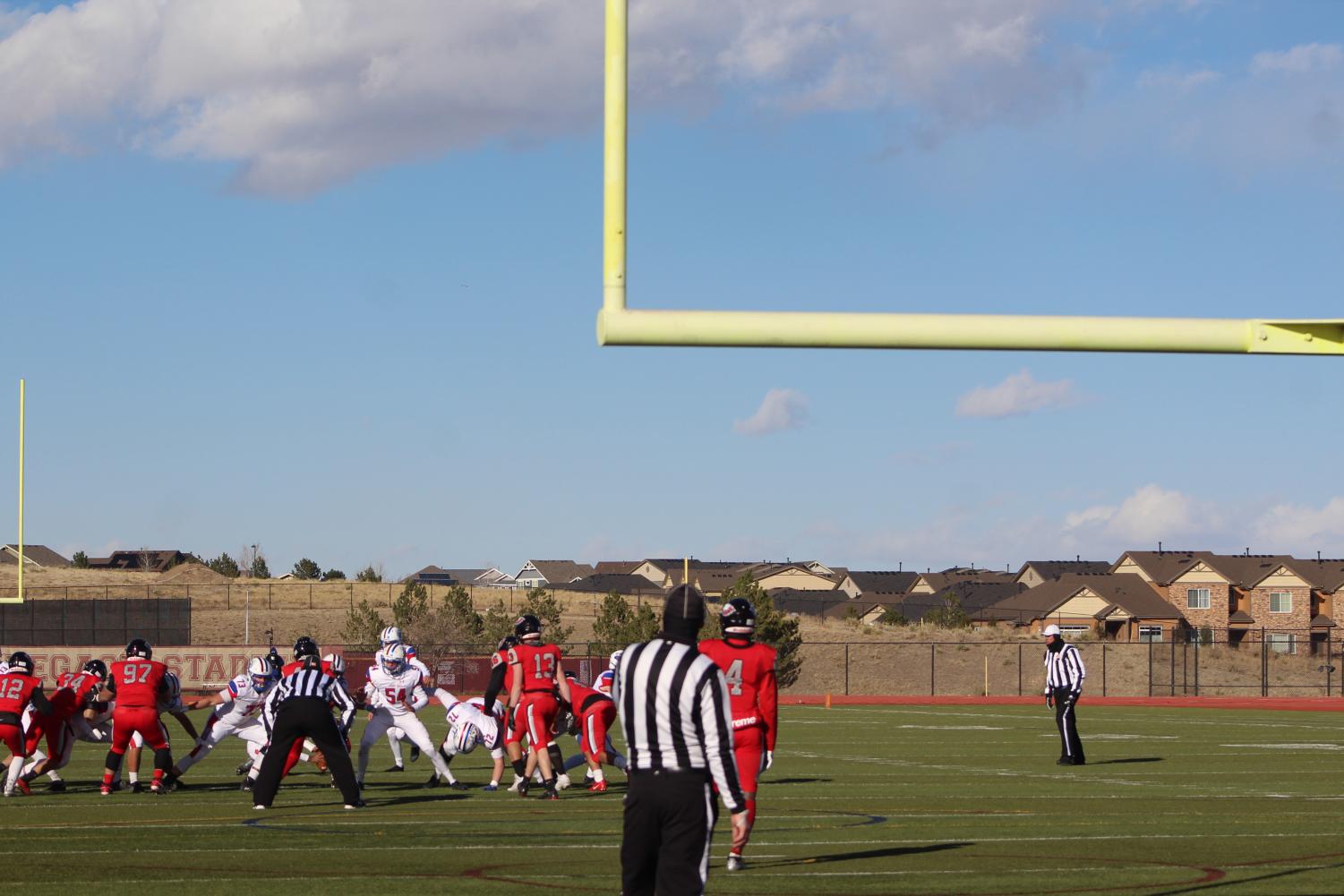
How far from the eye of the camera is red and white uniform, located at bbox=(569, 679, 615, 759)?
58.8 feet

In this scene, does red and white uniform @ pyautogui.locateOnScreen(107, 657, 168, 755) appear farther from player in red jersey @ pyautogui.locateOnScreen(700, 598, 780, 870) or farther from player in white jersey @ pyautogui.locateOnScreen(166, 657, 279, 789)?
player in red jersey @ pyautogui.locateOnScreen(700, 598, 780, 870)

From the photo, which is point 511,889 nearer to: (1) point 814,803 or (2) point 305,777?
(1) point 814,803

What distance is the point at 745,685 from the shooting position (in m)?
11.9

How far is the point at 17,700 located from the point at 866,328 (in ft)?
44.3

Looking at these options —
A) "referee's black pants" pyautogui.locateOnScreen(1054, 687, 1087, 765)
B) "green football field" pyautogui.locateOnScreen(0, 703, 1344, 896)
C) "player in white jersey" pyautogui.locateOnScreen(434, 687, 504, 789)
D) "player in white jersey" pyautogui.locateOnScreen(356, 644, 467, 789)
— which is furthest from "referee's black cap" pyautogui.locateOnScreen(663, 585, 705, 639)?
"referee's black pants" pyautogui.locateOnScreen(1054, 687, 1087, 765)

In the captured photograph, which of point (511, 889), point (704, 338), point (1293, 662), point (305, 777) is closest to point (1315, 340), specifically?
point (704, 338)

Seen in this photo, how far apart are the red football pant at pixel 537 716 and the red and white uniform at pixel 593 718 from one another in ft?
0.82

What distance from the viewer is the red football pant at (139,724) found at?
18.5m

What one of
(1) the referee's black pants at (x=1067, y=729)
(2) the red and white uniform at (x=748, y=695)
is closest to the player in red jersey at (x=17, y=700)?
(2) the red and white uniform at (x=748, y=695)

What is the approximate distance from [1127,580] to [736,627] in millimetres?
85780

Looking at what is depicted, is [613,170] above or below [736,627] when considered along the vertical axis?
above

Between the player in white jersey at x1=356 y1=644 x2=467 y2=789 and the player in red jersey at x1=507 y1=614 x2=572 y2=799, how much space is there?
1311 mm

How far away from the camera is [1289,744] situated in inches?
1089

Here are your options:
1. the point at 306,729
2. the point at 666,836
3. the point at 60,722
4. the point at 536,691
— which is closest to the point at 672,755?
the point at 666,836
